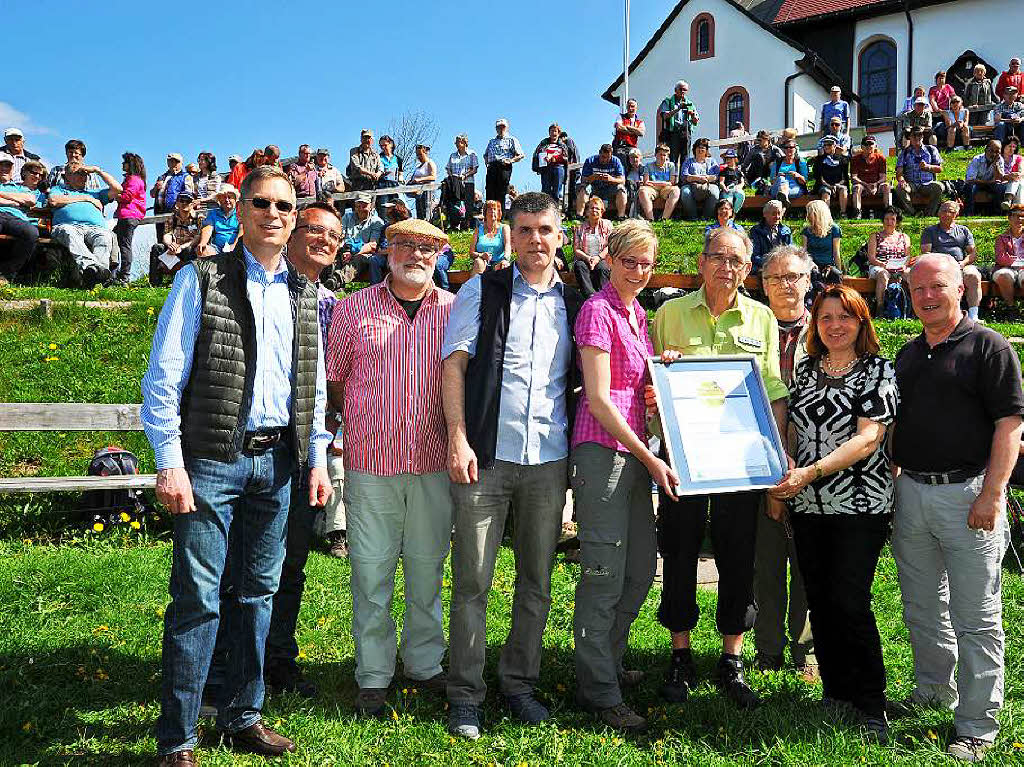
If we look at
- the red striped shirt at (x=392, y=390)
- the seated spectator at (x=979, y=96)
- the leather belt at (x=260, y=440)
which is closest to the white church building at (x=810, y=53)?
the seated spectator at (x=979, y=96)

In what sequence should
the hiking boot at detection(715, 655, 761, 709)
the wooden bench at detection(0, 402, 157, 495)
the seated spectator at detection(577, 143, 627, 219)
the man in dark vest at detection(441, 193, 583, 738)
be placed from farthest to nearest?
the seated spectator at detection(577, 143, 627, 219) < the wooden bench at detection(0, 402, 157, 495) < the hiking boot at detection(715, 655, 761, 709) < the man in dark vest at detection(441, 193, 583, 738)

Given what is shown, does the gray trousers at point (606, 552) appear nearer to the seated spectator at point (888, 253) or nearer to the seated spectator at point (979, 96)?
the seated spectator at point (888, 253)

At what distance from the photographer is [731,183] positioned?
17547 millimetres

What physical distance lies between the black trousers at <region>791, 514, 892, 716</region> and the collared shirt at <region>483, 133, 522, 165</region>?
48.8 feet

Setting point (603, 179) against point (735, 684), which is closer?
point (735, 684)

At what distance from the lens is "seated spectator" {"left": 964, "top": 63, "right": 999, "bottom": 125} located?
2477 centimetres

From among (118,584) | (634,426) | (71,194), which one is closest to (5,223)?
(71,194)

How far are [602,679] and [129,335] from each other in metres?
7.76

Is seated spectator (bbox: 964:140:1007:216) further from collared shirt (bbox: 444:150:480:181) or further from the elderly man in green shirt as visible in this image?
the elderly man in green shirt

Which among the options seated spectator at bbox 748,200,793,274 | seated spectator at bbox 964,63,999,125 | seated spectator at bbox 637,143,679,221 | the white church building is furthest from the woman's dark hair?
the white church building

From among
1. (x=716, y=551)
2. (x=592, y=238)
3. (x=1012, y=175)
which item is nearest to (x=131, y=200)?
(x=592, y=238)

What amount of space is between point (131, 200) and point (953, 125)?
21584 mm

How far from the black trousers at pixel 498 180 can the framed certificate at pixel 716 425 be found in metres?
14.4

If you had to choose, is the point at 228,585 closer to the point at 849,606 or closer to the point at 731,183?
the point at 849,606
